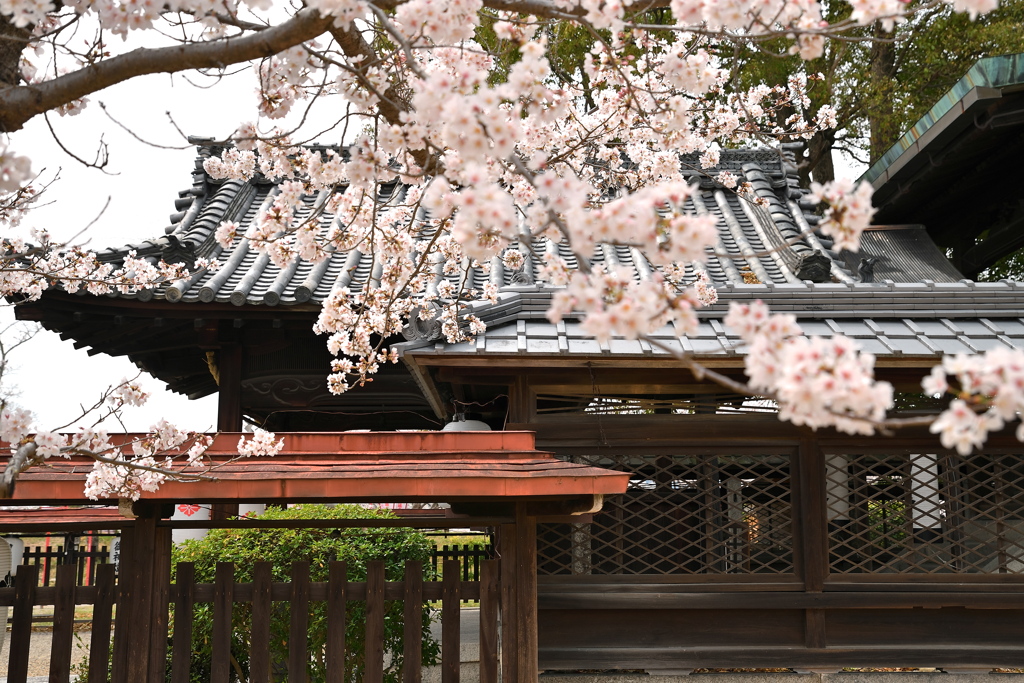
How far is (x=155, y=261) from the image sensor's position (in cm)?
763

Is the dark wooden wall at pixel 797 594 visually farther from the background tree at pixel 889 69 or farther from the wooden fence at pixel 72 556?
the wooden fence at pixel 72 556

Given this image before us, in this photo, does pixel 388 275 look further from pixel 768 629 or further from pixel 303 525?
pixel 768 629

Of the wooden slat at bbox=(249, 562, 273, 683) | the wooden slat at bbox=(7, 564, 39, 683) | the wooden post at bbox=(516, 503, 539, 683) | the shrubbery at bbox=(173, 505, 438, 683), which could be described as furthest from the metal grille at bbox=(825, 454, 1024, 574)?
the wooden slat at bbox=(7, 564, 39, 683)

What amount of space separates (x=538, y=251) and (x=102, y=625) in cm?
574

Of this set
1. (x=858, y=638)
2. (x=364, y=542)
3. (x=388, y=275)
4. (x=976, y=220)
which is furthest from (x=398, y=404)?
(x=976, y=220)

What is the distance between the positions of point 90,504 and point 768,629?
4.54 m

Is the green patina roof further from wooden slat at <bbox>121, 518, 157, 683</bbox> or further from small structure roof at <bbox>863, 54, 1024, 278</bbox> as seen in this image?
wooden slat at <bbox>121, 518, 157, 683</bbox>

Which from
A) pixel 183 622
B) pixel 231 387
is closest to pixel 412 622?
pixel 183 622

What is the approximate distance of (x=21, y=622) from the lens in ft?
14.8

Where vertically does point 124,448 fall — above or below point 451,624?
above

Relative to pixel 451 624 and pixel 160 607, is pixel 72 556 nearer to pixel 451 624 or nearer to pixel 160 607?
pixel 160 607

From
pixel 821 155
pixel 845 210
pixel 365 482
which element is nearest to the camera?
pixel 845 210

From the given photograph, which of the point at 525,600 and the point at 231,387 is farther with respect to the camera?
the point at 231,387

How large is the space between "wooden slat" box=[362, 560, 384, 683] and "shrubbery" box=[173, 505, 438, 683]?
46.4 inches
